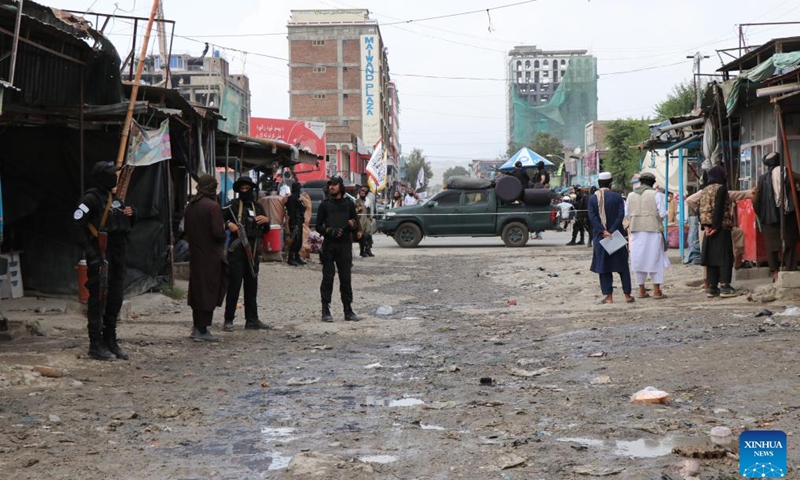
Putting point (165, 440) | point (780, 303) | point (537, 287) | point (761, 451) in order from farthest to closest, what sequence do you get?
point (537, 287) < point (780, 303) < point (165, 440) < point (761, 451)

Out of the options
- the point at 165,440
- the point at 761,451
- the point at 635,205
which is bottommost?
the point at 165,440

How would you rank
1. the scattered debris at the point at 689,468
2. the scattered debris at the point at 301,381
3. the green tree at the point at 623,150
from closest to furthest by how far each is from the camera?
the scattered debris at the point at 689,468 < the scattered debris at the point at 301,381 < the green tree at the point at 623,150

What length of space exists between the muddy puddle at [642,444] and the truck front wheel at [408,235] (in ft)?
78.4

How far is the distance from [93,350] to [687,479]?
565 cm

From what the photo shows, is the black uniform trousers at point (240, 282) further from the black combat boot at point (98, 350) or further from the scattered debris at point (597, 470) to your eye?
the scattered debris at point (597, 470)

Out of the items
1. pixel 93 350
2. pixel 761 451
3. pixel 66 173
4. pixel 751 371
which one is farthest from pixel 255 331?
pixel 761 451

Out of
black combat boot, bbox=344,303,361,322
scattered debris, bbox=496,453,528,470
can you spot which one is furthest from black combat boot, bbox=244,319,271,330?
scattered debris, bbox=496,453,528,470

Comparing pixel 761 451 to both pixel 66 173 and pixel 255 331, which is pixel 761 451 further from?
pixel 66 173

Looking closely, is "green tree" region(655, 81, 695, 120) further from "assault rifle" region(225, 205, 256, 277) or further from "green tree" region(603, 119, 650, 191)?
"assault rifle" region(225, 205, 256, 277)

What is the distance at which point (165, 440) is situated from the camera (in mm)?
5637

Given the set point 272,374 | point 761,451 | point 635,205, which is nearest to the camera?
point 761,451

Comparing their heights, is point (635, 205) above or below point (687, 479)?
above

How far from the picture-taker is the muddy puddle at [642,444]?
5145mm

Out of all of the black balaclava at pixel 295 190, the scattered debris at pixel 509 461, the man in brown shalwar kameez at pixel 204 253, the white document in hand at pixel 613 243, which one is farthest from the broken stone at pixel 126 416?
the black balaclava at pixel 295 190
